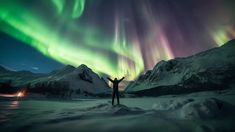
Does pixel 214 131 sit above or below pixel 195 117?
below

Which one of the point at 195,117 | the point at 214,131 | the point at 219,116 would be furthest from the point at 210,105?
the point at 214,131

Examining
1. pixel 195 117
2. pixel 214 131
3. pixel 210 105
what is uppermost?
pixel 210 105

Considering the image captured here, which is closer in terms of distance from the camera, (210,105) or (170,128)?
(170,128)

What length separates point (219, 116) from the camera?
9.06 meters

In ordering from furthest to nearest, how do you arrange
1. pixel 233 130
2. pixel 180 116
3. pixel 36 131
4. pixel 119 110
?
pixel 119 110 → pixel 180 116 → pixel 233 130 → pixel 36 131

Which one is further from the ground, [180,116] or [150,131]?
[180,116]

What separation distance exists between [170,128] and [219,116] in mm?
4072

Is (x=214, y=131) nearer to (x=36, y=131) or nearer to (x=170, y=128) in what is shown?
(x=170, y=128)

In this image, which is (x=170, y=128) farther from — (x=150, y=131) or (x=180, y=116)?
(x=180, y=116)

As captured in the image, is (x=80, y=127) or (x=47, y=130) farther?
(x=80, y=127)

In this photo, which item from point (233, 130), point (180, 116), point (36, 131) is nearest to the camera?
point (36, 131)

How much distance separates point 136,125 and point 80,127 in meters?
2.48

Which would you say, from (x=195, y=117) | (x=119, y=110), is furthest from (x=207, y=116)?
(x=119, y=110)

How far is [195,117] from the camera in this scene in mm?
8672
